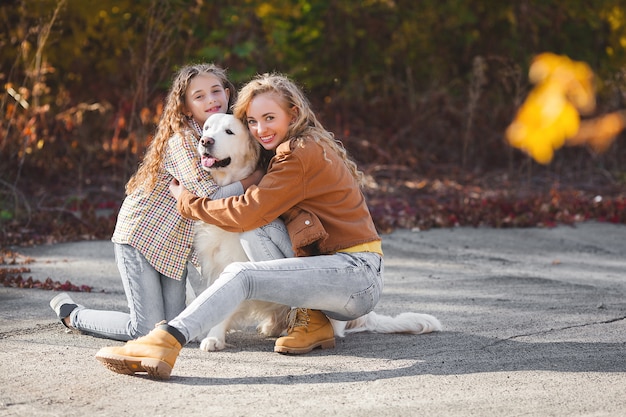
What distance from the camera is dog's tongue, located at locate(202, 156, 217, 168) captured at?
14.0 feet

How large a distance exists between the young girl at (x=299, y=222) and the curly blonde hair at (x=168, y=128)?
184 millimetres

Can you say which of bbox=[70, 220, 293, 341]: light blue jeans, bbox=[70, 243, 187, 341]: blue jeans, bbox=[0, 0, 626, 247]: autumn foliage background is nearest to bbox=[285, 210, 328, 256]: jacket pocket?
bbox=[70, 220, 293, 341]: light blue jeans

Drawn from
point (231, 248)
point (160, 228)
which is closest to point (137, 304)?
point (160, 228)

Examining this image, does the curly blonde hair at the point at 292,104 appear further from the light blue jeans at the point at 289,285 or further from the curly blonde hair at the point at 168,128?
the light blue jeans at the point at 289,285

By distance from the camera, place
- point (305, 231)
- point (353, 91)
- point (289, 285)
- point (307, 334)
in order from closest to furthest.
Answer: point (289, 285) → point (305, 231) → point (307, 334) → point (353, 91)

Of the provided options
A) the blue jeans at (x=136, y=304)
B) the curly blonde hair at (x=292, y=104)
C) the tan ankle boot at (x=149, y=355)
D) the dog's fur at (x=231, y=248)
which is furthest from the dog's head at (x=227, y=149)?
the tan ankle boot at (x=149, y=355)

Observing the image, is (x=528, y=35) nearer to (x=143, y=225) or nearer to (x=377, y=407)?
(x=143, y=225)

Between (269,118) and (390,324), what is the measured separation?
1.24 m

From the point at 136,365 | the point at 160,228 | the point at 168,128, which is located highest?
the point at 168,128

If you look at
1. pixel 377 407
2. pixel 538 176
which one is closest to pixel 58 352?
pixel 377 407

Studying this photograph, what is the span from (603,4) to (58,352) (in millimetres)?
9818

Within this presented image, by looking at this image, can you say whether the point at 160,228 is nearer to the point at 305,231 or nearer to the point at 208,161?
the point at 208,161

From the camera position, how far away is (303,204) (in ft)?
13.7

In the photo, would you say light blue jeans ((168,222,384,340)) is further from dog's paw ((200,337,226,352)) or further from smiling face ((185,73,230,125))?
smiling face ((185,73,230,125))
